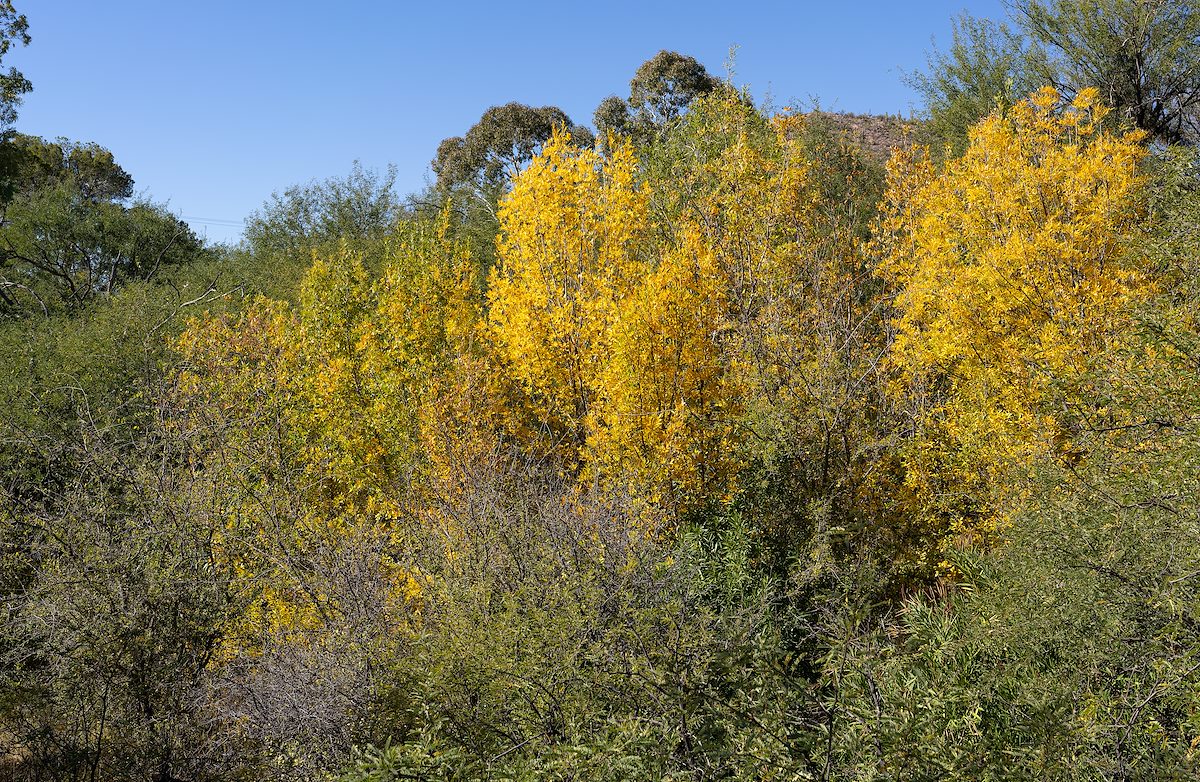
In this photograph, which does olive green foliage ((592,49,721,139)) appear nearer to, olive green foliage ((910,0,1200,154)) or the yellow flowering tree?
olive green foliage ((910,0,1200,154))

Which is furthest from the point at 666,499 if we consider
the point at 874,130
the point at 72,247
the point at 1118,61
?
the point at 874,130

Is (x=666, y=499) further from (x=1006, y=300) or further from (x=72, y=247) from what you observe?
(x=72, y=247)

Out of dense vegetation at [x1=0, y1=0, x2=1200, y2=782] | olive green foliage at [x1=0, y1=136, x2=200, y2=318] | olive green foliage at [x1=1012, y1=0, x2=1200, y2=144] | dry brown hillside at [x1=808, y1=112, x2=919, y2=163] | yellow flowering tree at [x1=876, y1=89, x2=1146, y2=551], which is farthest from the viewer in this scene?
dry brown hillside at [x1=808, y1=112, x2=919, y2=163]

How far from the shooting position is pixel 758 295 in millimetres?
13250

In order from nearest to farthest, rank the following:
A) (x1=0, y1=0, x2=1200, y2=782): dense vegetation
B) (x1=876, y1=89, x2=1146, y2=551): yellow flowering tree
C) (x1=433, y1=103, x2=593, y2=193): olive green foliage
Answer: (x1=0, y1=0, x2=1200, y2=782): dense vegetation → (x1=876, y1=89, x2=1146, y2=551): yellow flowering tree → (x1=433, y1=103, x2=593, y2=193): olive green foliage

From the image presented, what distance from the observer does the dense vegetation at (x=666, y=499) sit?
6383 millimetres

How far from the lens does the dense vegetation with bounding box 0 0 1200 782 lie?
6383mm

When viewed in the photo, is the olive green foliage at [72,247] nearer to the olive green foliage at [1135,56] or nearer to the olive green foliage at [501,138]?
the olive green foliage at [501,138]

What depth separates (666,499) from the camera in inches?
466

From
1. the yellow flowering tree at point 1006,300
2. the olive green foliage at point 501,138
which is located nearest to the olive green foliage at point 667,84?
the olive green foliage at point 501,138

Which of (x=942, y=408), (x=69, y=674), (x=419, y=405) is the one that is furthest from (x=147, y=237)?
(x=942, y=408)

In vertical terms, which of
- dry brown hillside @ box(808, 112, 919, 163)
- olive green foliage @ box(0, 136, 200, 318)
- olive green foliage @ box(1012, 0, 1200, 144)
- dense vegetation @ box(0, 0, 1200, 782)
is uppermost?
dry brown hillside @ box(808, 112, 919, 163)

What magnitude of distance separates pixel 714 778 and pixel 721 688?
168cm

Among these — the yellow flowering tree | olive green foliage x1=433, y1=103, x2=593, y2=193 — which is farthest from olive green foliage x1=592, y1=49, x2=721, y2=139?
the yellow flowering tree
